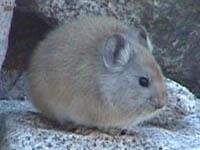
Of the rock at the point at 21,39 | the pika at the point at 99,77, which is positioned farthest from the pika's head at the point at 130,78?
the rock at the point at 21,39

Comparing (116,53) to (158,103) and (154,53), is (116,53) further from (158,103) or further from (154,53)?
(154,53)

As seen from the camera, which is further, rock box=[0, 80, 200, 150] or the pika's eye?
the pika's eye

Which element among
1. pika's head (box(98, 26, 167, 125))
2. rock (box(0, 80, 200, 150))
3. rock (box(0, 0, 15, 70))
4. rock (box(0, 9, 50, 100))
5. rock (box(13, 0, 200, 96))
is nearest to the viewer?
rock (box(0, 80, 200, 150))

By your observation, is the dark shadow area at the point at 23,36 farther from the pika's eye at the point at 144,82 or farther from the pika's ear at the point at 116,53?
the pika's eye at the point at 144,82

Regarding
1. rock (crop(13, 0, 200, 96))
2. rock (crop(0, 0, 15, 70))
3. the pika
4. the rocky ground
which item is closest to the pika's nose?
the pika

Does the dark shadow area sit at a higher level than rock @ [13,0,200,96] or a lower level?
A: lower

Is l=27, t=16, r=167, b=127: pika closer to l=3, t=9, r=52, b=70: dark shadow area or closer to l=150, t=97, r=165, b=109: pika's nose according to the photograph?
l=150, t=97, r=165, b=109: pika's nose

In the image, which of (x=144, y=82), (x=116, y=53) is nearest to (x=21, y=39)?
(x=116, y=53)
